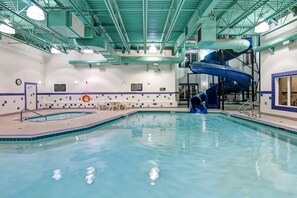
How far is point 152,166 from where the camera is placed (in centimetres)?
369

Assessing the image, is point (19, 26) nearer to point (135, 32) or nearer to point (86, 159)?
point (135, 32)

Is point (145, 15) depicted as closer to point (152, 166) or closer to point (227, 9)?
point (227, 9)

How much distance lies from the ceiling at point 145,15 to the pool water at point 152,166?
3.40m

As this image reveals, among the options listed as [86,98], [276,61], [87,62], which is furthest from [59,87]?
[276,61]

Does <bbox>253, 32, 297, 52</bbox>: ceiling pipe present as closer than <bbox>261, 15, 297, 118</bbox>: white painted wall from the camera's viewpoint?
Yes

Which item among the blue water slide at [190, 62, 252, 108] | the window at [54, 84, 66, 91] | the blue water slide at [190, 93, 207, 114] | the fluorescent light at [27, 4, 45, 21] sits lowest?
the blue water slide at [190, 93, 207, 114]

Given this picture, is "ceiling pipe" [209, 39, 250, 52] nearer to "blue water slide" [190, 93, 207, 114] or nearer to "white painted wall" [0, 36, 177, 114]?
"blue water slide" [190, 93, 207, 114]

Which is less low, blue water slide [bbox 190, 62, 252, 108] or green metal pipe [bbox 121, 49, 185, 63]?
green metal pipe [bbox 121, 49, 185, 63]

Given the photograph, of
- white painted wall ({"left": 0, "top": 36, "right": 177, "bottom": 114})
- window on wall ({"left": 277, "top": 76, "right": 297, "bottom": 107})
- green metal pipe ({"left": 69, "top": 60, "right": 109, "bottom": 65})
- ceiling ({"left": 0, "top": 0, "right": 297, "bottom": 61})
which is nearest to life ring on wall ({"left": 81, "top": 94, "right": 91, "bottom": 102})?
white painted wall ({"left": 0, "top": 36, "right": 177, "bottom": 114})

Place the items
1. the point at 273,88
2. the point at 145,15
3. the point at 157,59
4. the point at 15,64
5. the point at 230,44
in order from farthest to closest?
the point at 157,59, the point at 15,64, the point at 273,88, the point at 230,44, the point at 145,15

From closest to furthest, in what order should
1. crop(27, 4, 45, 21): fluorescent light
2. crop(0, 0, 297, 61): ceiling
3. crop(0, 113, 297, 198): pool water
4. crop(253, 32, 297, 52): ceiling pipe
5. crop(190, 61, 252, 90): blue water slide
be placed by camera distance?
crop(0, 113, 297, 198): pool water < crop(27, 4, 45, 21): fluorescent light < crop(0, 0, 297, 61): ceiling < crop(253, 32, 297, 52): ceiling pipe < crop(190, 61, 252, 90): blue water slide

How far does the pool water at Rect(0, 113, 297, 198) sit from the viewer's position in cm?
281

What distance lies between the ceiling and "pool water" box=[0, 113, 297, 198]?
3.40 metres

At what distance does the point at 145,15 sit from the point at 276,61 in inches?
235
